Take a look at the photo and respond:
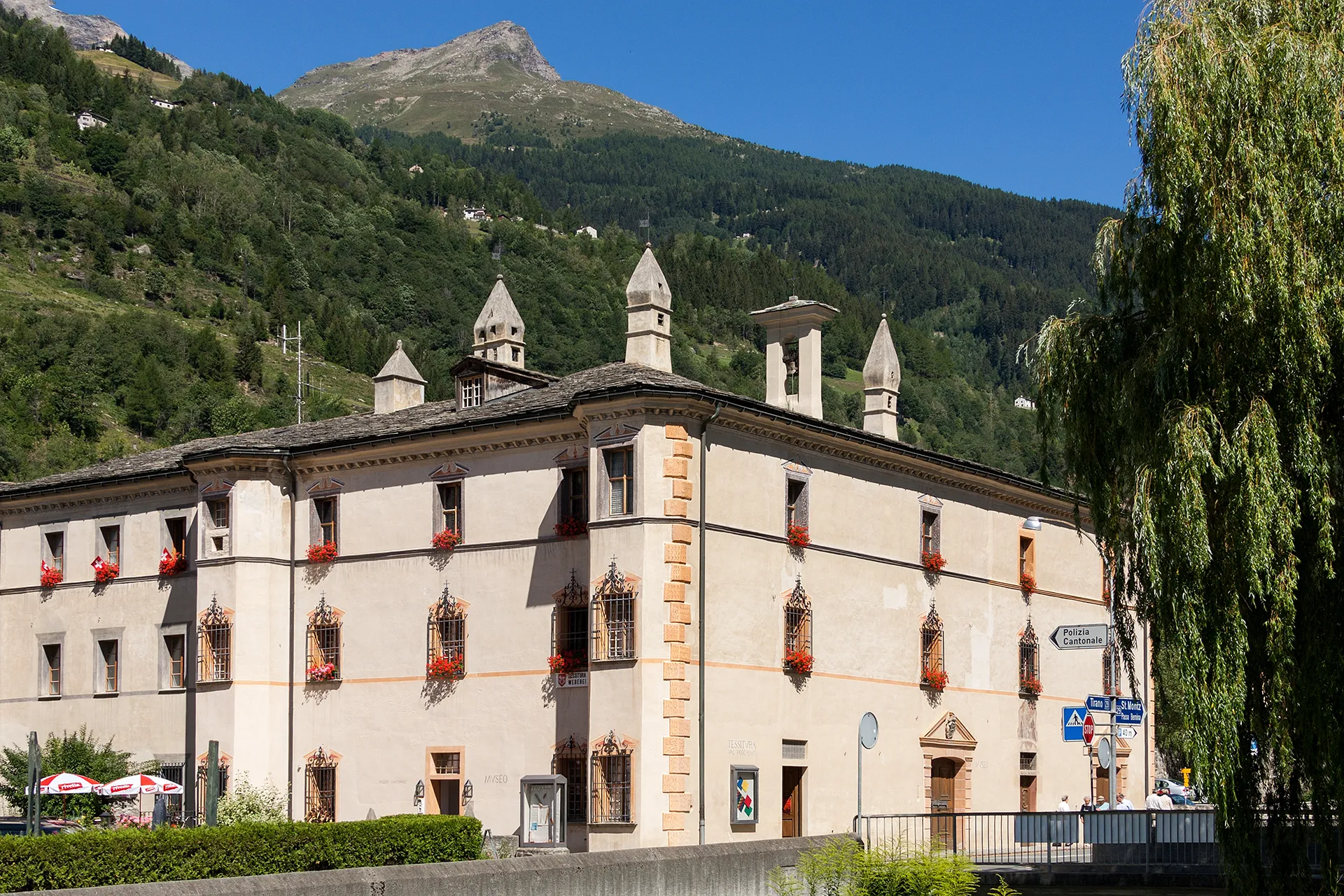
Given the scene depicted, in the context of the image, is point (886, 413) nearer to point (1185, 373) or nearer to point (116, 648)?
point (116, 648)

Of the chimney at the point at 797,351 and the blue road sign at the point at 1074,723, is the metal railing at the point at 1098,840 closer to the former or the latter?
the blue road sign at the point at 1074,723

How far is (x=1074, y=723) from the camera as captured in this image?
102 ft

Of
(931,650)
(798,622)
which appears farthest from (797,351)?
(798,622)

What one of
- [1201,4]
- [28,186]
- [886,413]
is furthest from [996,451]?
[1201,4]

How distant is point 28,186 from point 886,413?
4558 inches

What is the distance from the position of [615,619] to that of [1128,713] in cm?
1079

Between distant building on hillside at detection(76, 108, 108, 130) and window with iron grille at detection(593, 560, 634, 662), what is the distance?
15007 centimetres

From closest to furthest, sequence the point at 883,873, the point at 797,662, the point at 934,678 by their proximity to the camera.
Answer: the point at 883,873
the point at 797,662
the point at 934,678

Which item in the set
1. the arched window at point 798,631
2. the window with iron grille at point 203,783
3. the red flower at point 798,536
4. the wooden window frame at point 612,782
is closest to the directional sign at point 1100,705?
the arched window at point 798,631

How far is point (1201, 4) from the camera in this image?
22.4 meters

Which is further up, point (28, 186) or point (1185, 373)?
point (28, 186)

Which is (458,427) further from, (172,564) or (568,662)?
(172,564)

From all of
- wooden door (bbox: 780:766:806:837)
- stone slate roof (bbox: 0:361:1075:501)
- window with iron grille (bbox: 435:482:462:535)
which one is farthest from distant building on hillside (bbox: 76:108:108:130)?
wooden door (bbox: 780:766:806:837)

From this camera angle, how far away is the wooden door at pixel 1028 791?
45.9 meters
